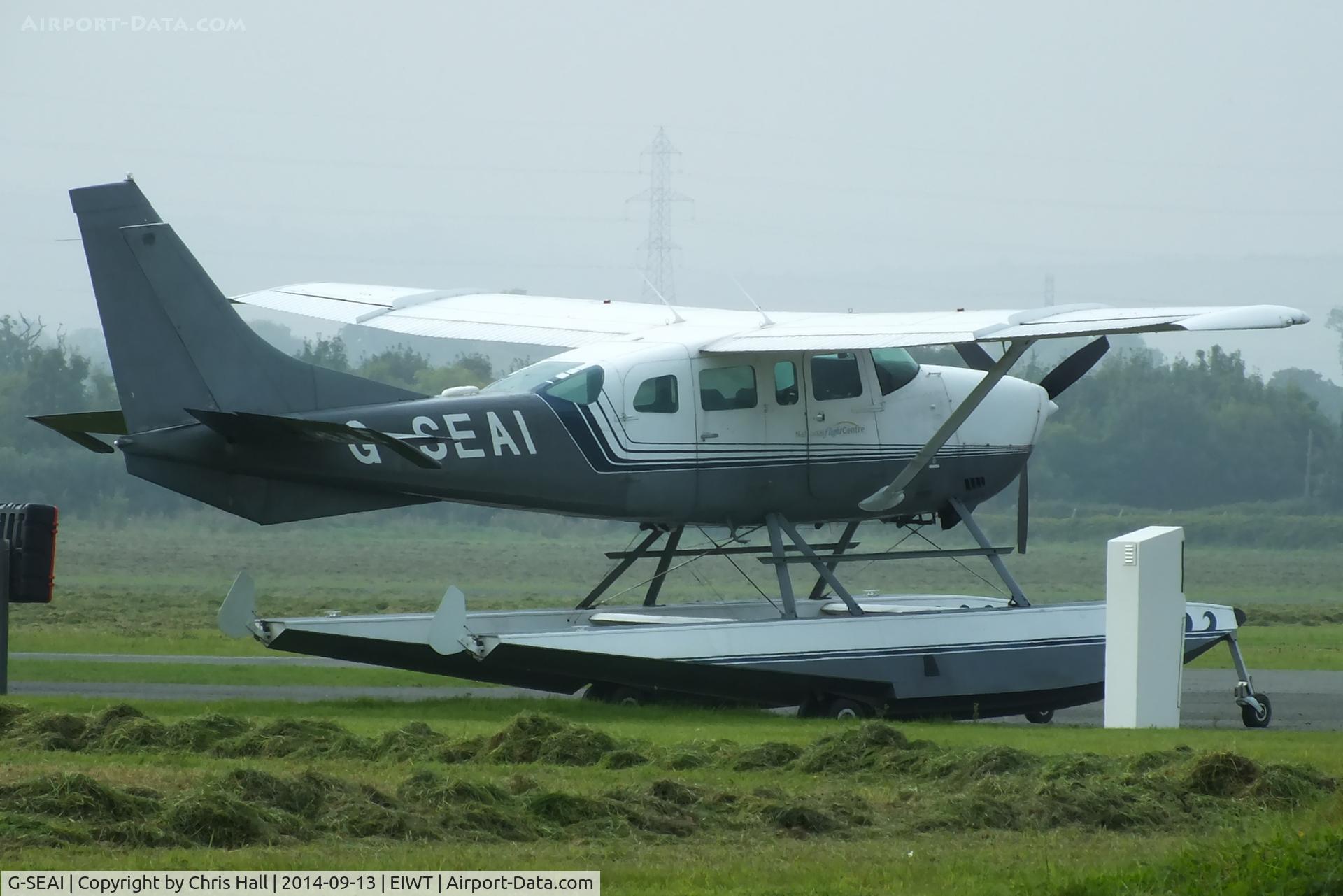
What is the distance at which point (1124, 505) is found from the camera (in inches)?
3214

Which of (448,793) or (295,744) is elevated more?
(448,793)

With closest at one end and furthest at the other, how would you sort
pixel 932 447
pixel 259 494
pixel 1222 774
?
pixel 1222 774, pixel 259 494, pixel 932 447

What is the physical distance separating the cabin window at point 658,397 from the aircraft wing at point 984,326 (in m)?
0.57

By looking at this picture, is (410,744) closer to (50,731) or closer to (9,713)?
(50,731)

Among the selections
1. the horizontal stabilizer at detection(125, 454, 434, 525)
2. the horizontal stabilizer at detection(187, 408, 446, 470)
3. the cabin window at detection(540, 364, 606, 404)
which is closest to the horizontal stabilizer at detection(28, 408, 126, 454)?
the horizontal stabilizer at detection(125, 454, 434, 525)

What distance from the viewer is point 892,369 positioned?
770 inches

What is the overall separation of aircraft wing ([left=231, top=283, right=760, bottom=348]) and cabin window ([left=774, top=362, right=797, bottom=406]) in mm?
953

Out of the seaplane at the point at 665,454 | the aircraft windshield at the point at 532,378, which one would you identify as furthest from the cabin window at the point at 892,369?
the aircraft windshield at the point at 532,378

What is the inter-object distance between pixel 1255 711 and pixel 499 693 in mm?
8339

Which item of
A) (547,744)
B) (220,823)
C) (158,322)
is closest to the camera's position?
(220,823)

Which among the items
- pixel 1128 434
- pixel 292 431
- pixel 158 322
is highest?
pixel 158 322

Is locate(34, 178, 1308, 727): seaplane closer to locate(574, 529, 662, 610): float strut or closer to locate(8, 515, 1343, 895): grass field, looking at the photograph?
locate(574, 529, 662, 610): float strut

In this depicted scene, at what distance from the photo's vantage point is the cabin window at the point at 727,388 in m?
18.2

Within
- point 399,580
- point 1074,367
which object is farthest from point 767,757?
point 399,580
